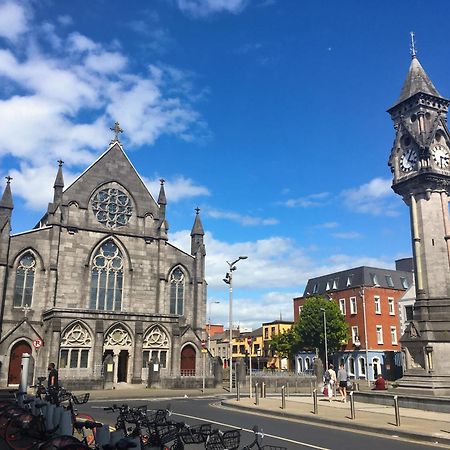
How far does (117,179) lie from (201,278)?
12469 mm

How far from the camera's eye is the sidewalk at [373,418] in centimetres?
1403

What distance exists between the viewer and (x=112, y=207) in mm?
46375

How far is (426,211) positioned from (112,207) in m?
29.3

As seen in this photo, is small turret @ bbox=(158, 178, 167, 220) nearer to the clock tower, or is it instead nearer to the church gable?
the church gable

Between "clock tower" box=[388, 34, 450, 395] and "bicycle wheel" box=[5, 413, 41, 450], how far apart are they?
1807 cm

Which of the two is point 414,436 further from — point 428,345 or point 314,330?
point 314,330

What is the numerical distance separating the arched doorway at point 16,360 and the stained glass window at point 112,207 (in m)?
12.5

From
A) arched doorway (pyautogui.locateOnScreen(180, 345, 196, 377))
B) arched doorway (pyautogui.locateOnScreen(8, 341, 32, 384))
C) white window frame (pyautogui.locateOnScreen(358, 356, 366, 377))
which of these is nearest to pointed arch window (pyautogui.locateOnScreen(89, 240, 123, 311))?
arched doorway (pyautogui.locateOnScreen(8, 341, 32, 384))

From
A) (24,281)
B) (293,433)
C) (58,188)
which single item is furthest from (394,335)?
(293,433)

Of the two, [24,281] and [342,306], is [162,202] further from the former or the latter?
[342,306]

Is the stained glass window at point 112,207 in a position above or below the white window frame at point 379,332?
above

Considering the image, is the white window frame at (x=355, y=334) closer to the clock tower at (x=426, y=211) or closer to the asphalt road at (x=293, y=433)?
the clock tower at (x=426, y=211)

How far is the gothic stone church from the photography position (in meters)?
39.0

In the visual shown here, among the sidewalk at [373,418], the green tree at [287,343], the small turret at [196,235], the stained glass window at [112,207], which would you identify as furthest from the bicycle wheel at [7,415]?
the green tree at [287,343]
